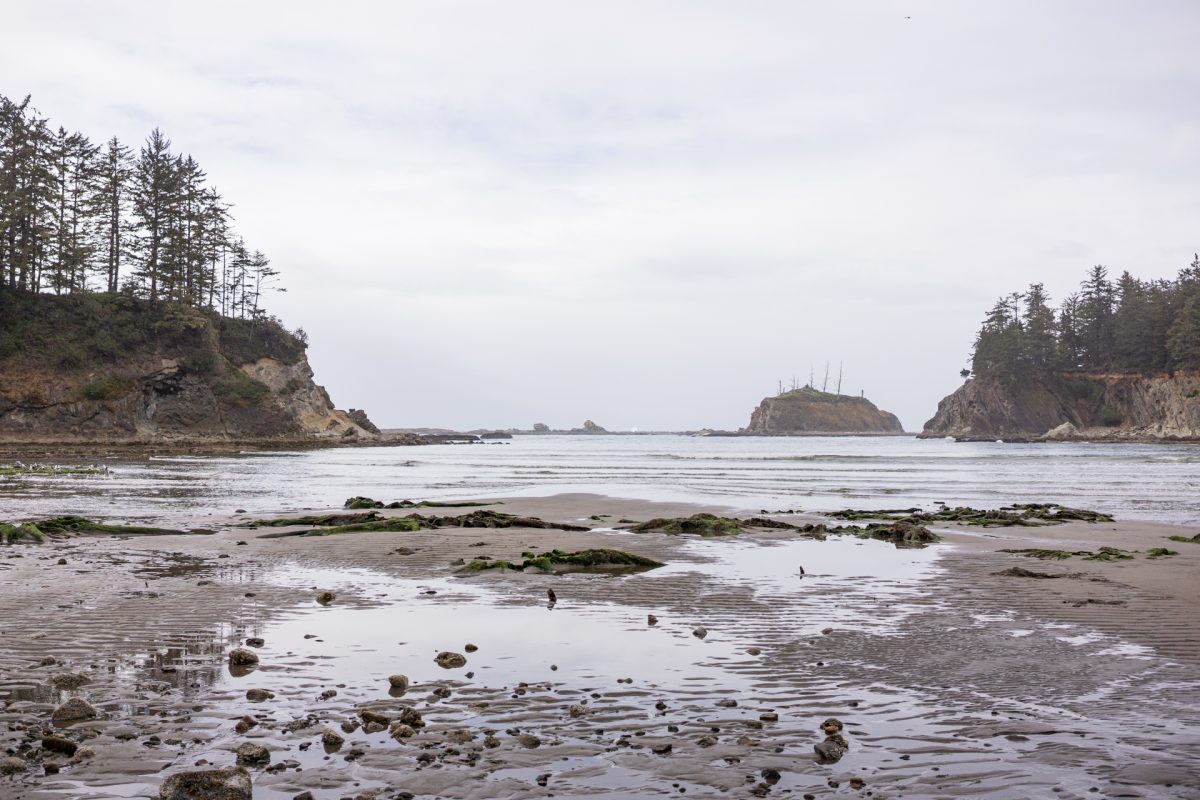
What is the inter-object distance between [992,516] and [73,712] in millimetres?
25188

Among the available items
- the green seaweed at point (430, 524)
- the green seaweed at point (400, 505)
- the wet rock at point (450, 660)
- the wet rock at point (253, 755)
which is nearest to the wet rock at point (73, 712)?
the wet rock at point (253, 755)

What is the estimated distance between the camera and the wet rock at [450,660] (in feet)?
27.8

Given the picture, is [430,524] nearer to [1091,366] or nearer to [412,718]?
[412,718]

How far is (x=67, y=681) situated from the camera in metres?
7.47

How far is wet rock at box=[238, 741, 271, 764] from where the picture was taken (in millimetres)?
5709

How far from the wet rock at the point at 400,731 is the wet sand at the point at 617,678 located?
62 millimetres

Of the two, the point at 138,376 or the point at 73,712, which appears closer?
the point at 73,712

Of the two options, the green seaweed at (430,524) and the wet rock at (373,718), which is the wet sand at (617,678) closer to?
the wet rock at (373,718)

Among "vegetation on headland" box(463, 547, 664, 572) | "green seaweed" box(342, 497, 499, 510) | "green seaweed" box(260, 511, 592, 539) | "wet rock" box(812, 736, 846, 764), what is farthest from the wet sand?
"green seaweed" box(342, 497, 499, 510)

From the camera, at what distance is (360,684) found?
305 inches

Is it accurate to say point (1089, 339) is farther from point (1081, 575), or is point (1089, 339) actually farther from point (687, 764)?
point (687, 764)

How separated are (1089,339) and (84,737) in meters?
181

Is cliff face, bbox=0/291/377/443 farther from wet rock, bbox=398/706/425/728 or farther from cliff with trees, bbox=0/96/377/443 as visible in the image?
wet rock, bbox=398/706/425/728

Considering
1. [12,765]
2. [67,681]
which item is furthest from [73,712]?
[67,681]
